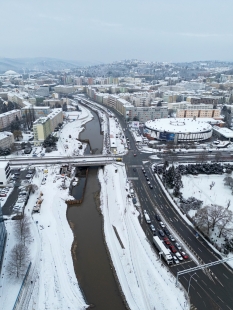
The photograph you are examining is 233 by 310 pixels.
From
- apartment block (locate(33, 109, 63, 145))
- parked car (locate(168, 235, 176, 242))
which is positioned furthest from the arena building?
parked car (locate(168, 235, 176, 242))

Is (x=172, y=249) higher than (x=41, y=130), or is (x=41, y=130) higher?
(x=41, y=130)

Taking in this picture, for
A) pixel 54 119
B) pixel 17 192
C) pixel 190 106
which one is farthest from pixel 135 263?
pixel 190 106

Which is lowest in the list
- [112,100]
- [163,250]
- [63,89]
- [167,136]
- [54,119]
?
[163,250]

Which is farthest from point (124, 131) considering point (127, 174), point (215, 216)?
point (215, 216)

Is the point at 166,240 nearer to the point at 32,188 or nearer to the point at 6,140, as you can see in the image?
the point at 32,188

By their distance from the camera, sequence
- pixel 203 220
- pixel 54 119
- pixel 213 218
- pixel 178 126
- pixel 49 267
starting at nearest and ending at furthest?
1. pixel 49 267
2. pixel 213 218
3. pixel 203 220
4. pixel 178 126
5. pixel 54 119

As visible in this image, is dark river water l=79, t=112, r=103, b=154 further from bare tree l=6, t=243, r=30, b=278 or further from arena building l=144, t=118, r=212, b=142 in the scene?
bare tree l=6, t=243, r=30, b=278
